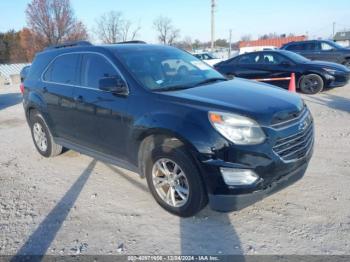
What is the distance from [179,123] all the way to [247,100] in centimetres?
78

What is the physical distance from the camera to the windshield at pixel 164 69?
4227 mm

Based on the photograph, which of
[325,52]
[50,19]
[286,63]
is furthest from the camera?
[50,19]

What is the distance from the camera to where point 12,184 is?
5.18 meters

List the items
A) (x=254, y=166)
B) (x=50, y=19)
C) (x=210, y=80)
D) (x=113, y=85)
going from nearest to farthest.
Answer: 1. (x=254, y=166)
2. (x=113, y=85)
3. (x=210, y=80)
4. (x=50, y=19)

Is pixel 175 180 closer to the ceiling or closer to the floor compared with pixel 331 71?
closer to the floor

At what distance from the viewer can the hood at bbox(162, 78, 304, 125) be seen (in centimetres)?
347

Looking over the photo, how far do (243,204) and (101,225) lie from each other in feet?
5.08

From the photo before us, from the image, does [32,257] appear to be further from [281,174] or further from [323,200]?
[323,200]

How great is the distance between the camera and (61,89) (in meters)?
5.19

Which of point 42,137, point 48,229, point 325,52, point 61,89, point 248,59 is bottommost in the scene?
point 48,229

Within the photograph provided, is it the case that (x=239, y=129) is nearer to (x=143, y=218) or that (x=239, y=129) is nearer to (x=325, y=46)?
(x=143, y=218)

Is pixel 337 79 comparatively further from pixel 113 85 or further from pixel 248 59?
pixel 113 85

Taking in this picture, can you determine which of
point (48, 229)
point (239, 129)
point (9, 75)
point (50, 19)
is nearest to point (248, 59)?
point (239, 129)

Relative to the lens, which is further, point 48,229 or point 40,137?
point 40,137
